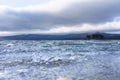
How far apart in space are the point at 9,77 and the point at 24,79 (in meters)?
1.05

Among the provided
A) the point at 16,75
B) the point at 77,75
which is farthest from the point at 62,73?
the point at 16,75

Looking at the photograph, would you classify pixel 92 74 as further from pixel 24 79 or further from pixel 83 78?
pixel 24 79

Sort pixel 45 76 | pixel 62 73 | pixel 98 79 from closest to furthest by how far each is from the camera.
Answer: pixel 98 79 < pixel 45 76 < pixel 62 73

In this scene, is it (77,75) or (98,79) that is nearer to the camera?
(98,79)

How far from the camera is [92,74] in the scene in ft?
54.6

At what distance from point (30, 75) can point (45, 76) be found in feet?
3.02

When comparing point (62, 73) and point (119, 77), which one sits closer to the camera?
point (119, 77)

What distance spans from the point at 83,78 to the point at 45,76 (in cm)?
220

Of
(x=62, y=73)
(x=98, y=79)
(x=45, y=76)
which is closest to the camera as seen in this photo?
(x=98, y=79)

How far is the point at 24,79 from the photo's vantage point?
602 inches

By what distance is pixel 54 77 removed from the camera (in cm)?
1584

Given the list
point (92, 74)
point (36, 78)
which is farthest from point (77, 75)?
point (36, 78)

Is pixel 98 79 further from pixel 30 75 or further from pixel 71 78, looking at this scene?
pixel 30 75

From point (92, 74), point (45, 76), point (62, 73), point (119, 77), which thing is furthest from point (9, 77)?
point (119, 77)
